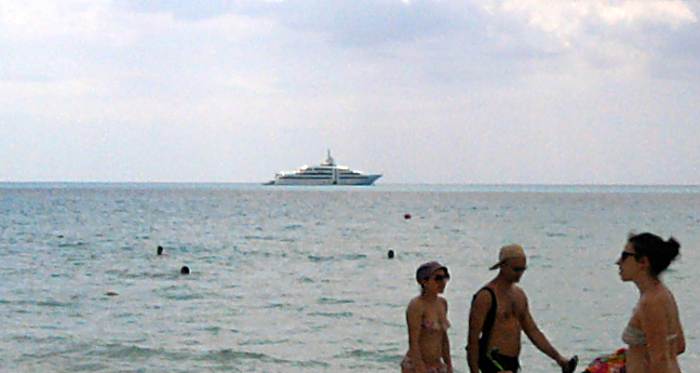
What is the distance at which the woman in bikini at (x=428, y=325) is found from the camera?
23.0 ft

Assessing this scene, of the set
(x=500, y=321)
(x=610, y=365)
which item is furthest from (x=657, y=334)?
(x=500, y=321)

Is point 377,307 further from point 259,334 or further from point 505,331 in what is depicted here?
point 505,331

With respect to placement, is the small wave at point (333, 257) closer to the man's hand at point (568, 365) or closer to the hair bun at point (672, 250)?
the man's hand at point (568, 365)

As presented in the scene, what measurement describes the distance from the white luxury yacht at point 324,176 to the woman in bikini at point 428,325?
17210 centimetres

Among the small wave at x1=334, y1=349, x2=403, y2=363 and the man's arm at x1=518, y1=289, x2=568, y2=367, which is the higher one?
the man's arm at x1=518, y1=289, x2=568, y2=367

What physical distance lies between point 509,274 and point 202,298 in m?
17.6

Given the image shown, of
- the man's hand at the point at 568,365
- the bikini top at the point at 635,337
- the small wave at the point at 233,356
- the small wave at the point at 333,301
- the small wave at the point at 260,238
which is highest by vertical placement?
the bikini top at the point at 635,337

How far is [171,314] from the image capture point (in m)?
20.7

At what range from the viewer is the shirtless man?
6.92 metres

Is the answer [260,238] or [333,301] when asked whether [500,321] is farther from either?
[260,238]

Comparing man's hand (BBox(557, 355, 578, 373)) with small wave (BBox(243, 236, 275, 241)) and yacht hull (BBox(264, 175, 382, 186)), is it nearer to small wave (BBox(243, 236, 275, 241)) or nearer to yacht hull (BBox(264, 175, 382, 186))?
small wave (BBox(243, 236, 275, 241))

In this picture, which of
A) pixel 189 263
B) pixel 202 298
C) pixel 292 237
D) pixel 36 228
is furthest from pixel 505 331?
pixel 36 228

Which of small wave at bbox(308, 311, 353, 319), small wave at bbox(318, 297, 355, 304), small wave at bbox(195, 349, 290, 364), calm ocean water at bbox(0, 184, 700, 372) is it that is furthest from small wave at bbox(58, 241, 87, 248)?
small wave at bbox(195, 349, 290, 364)

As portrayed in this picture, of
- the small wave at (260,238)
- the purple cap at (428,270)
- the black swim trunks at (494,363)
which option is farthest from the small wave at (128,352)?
the small wave at (260,238)
